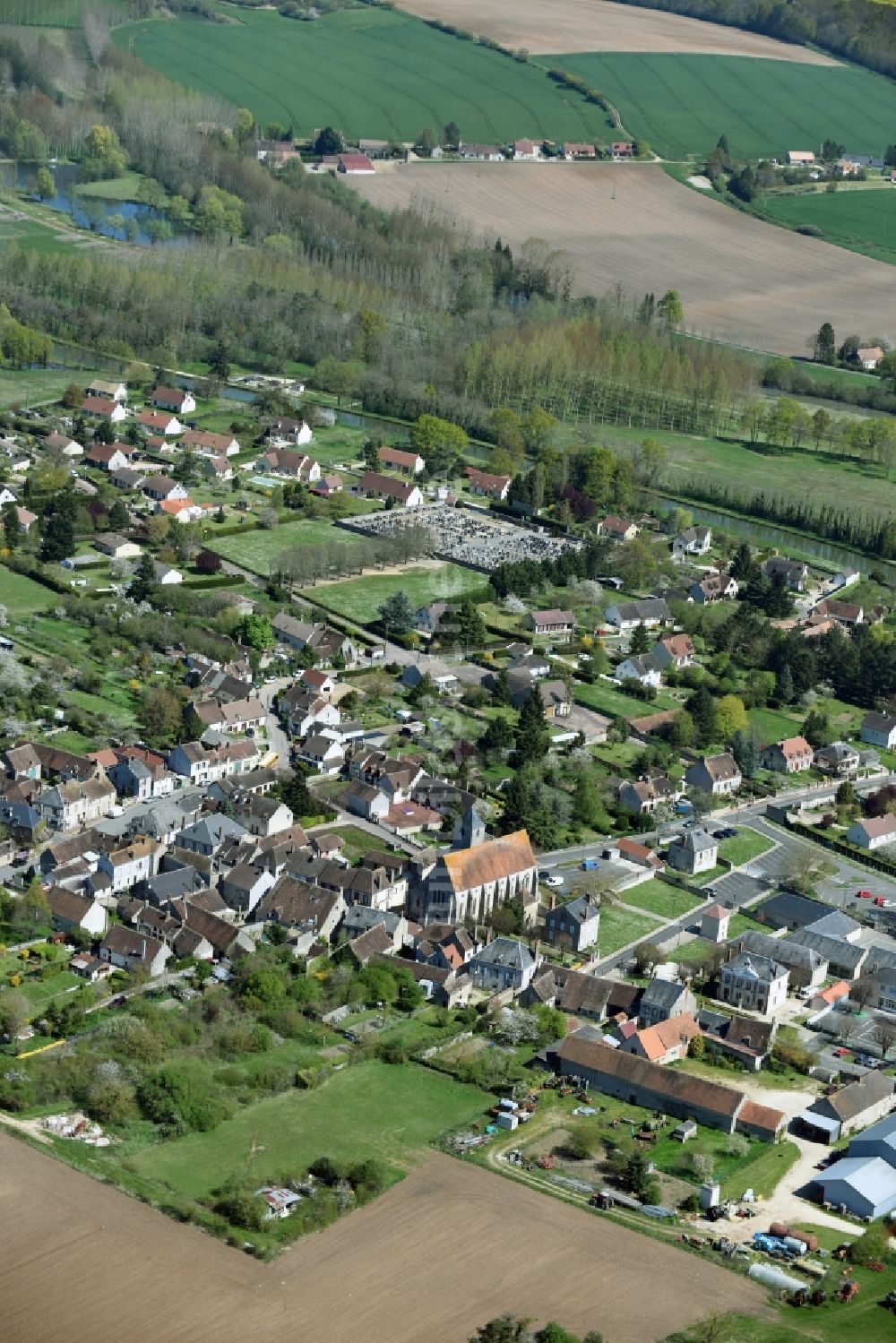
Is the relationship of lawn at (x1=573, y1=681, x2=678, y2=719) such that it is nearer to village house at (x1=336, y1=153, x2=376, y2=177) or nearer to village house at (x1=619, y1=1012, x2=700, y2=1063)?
village house at (x1=619, y1=1012, x2=700, y2=1063)

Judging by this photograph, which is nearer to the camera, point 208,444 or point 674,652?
point 674,652

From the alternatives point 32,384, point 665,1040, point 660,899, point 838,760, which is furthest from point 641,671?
point 32,384

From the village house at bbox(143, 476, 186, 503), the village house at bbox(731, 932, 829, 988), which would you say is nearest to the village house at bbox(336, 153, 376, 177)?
the village house at bbox(143, 476, 186, 503)

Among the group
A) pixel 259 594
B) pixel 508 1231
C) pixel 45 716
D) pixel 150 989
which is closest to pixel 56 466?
pixel 259 594

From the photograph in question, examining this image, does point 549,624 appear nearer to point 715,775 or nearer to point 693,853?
point 715,775

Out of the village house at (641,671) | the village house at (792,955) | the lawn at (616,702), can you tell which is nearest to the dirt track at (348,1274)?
the village house at (792,955)

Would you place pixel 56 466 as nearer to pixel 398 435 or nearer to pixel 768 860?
pixel 398 435

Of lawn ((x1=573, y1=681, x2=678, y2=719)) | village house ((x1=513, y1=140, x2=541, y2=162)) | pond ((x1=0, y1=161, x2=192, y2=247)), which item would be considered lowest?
lawn ((x1=573, y1=681, x2=678, y2=719))
